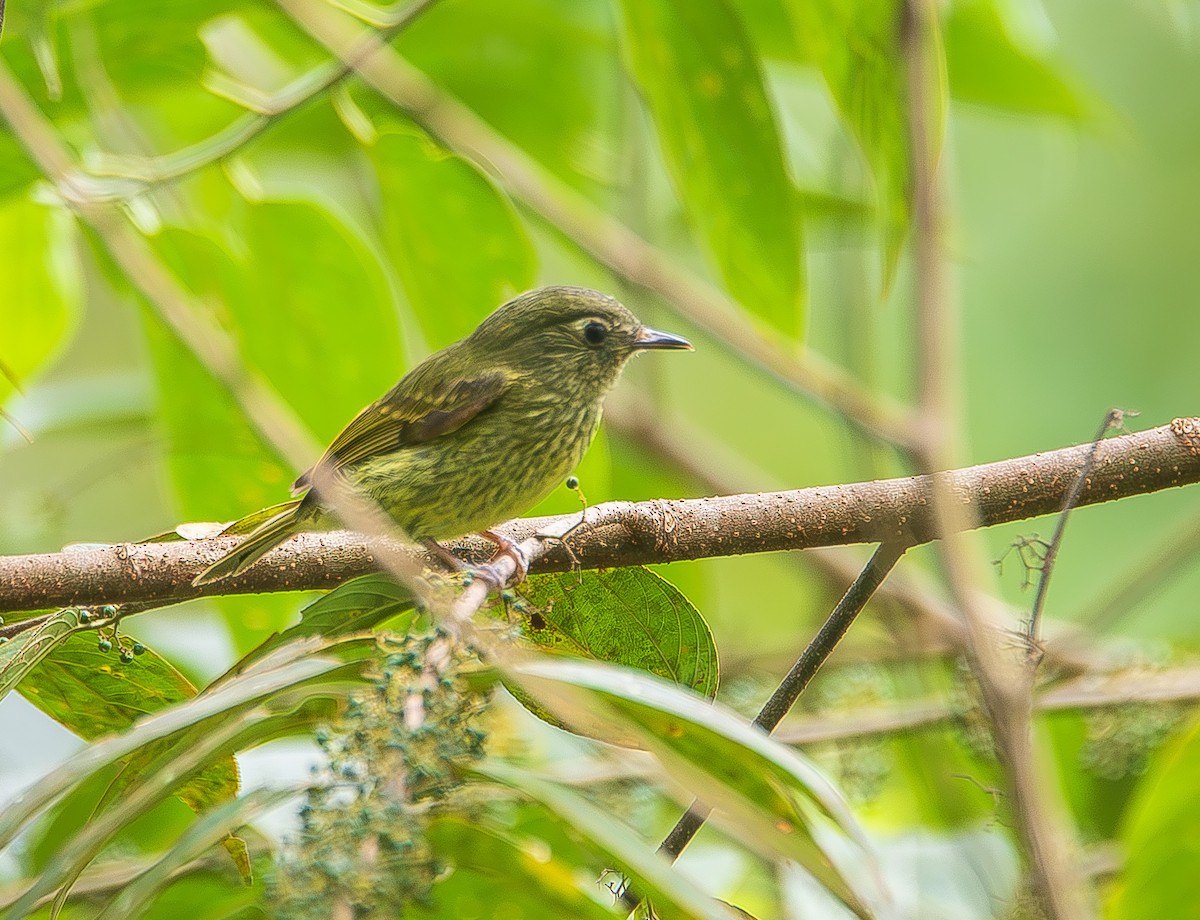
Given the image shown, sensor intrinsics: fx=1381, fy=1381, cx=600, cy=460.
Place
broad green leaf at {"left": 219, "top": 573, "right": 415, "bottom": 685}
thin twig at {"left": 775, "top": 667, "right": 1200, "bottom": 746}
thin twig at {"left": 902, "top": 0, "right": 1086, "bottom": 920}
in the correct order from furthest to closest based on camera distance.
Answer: thin twig at {"left": 775, "top": 667, "right": 1200, "bottom": 746}
broad green leaf at {"left": 219, "top": 573, "right": 415, "bottom": 685}
thin twig at {"left": 902, "top": 0, "right": 1086, "bottom": 920}

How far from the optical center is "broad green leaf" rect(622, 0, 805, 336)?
2404 millimetres

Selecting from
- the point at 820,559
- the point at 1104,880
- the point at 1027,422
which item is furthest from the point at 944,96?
the point at 1027,422

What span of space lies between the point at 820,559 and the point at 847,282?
2.41 m

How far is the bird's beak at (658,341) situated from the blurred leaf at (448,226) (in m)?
0.63

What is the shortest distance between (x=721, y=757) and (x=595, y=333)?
2.44 meters

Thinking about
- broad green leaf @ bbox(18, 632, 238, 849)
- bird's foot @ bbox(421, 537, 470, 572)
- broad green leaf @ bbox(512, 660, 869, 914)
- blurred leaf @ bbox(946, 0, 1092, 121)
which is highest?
blurred leaf @ bbox(946, 0, 1092, 121)

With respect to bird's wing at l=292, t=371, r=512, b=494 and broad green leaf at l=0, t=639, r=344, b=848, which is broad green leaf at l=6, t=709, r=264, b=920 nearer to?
broad green leaf at l=0, t=639, r=344, b=848

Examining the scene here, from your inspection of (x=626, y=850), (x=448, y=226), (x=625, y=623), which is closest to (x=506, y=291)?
(x=448, y=226)

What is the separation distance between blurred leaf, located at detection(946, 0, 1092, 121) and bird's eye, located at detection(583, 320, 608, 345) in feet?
3.53

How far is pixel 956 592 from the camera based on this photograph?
121 centimetres

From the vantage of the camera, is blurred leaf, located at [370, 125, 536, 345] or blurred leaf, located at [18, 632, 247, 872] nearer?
blurred leaf, located at [18, 632, 247, 872]

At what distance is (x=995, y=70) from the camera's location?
3.41m

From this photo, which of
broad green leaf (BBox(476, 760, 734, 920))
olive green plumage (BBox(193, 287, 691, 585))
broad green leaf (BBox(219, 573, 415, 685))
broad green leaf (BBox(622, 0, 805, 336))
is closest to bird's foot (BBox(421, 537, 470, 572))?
olive green plumage (BBox(193, 287, 691, 585))

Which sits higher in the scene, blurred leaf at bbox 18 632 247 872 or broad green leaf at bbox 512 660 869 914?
broad green leaf at bbox 512 660 869 914
